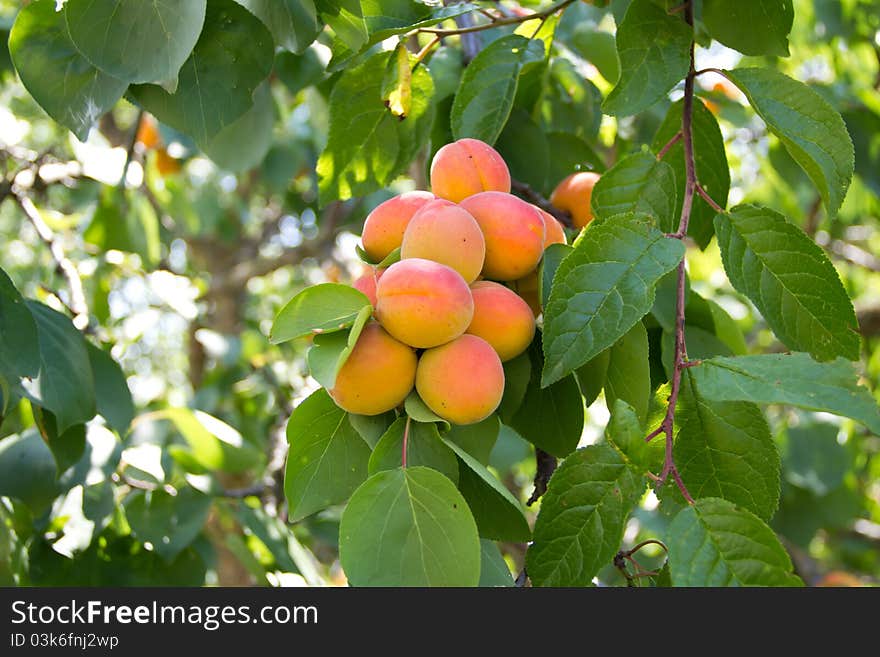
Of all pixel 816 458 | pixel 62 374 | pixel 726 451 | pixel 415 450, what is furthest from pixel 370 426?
pixel 816 458

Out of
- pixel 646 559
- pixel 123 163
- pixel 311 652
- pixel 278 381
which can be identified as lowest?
pixel 278 381

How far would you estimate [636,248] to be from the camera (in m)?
0.67

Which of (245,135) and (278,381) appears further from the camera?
(278,381)

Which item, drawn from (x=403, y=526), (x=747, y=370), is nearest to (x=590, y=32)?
(x=747, y=370)

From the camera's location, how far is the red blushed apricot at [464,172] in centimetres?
77

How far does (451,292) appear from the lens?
63cm

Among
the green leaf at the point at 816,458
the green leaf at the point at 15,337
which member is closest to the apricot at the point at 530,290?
the green leaf at the point at 15,337

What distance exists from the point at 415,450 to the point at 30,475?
2.43 feet

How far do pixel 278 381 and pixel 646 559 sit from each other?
123cm

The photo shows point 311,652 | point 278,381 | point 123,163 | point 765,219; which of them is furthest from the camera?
point 278,381

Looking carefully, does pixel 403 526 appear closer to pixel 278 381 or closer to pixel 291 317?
pixel 291 317

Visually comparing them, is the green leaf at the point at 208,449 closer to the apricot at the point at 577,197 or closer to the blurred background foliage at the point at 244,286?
the blurred background foliage at the point at 244,286

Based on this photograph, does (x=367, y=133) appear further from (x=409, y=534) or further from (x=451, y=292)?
(x=409, y=534)

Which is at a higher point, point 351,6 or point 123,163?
point 351,6
